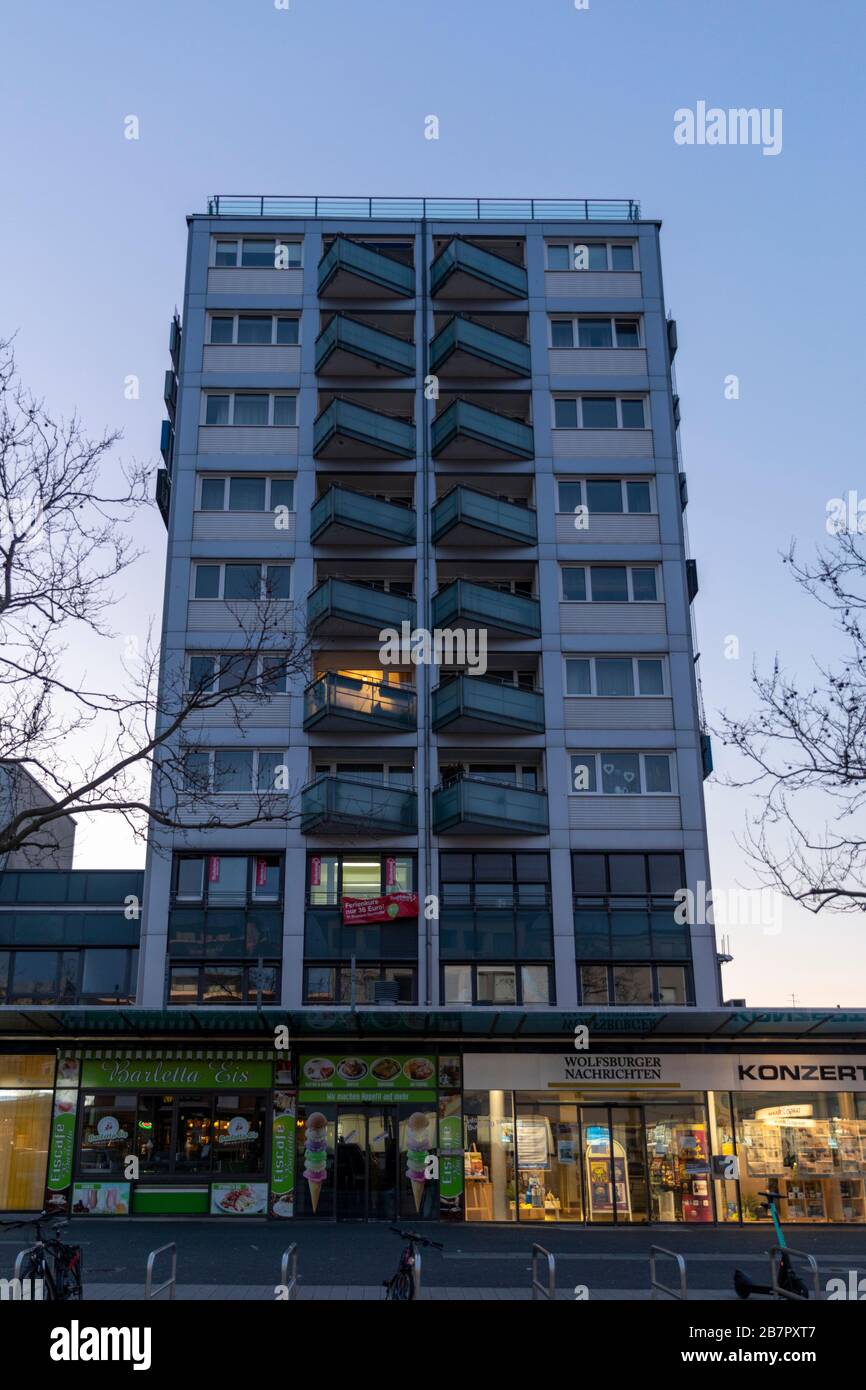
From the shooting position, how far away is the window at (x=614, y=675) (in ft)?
106

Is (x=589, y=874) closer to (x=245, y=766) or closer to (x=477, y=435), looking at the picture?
(x=245, y=766)

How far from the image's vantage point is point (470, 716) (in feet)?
101

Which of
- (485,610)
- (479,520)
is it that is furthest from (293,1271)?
(479,520)

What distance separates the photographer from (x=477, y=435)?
3388cm

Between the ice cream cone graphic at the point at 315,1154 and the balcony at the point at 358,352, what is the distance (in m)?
21.3

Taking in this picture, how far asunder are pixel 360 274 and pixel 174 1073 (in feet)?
77.5

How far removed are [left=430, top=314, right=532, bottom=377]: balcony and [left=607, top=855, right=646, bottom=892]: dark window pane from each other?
595 inches

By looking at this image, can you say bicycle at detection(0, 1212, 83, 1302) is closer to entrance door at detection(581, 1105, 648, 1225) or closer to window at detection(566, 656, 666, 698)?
entrance door at detection(581, 1105, 648, 1225)

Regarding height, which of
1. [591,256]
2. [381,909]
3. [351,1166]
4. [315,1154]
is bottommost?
[351,1166]

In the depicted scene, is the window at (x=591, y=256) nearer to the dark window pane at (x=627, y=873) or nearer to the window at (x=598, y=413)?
the window at (x=598, y=413)
